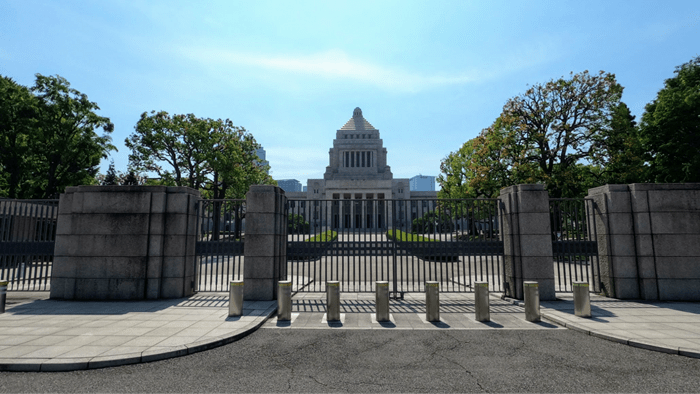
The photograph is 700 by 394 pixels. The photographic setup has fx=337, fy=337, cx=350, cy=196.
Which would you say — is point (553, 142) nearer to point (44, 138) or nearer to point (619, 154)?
point (619, 154)

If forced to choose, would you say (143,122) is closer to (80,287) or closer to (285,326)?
(80,287)

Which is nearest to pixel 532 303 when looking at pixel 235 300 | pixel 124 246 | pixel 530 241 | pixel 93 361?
pixel 530 241

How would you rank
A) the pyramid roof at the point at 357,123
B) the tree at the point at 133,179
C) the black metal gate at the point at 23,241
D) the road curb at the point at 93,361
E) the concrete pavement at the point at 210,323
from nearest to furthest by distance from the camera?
1. the road curb at the point at 93,361
2. the concrete pavement at the point at 210,323
3. the black metal gate at the point at 23,241
4. the tree at the point at 133,179
5. the pyramid roof at the point at 357,123

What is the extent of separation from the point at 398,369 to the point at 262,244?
6.60 metres

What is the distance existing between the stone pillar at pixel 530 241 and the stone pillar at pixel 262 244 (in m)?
7.74

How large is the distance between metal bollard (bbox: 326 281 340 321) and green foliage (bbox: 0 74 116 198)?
3287 cm

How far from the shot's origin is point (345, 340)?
22.4ft

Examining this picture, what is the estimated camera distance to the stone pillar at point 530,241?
10680 mm

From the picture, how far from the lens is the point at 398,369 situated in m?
5.32

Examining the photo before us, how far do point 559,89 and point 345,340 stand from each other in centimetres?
→ 2812

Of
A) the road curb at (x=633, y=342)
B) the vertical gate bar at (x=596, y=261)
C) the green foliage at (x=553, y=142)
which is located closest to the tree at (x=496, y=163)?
the green foliage at (x=553, y=142)

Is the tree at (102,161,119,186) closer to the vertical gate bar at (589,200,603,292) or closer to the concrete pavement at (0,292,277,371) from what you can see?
the concrete pavement at (0,292,277,371)

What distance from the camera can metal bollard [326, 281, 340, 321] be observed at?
27.6 ft

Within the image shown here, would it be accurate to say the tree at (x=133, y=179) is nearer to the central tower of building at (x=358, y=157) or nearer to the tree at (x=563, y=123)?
the tree at (x=563, y=123)
